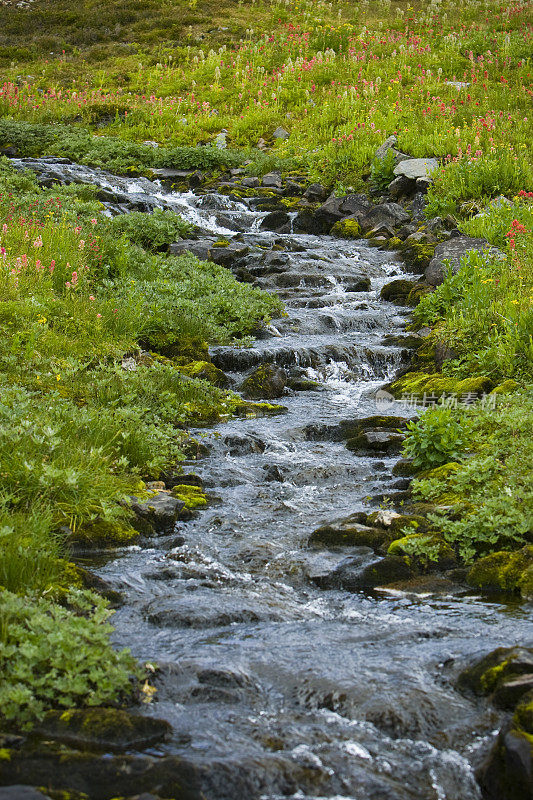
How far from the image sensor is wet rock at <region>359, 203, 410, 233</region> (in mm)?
16078

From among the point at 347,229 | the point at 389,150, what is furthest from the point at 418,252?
the point at 389,150

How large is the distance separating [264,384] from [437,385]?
7.35 feet

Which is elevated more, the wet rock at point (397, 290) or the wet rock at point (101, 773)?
the wet rock at point (397, 290)

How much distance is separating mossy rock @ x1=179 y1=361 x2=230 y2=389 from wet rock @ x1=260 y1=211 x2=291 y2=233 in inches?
310

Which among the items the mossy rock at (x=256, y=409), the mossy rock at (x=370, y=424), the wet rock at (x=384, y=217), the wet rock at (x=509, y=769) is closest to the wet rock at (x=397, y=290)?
the wet rock at (x=384, y=217)

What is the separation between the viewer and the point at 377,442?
7469mm

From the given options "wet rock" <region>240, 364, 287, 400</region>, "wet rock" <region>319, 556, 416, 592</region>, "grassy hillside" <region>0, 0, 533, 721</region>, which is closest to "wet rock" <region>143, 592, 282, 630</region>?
"grassy hillside" <region>0, 0, 533, 721</region>

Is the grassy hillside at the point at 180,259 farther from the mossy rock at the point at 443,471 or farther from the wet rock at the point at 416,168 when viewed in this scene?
the wet rock at the point at 416,168

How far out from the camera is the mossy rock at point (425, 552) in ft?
16.2

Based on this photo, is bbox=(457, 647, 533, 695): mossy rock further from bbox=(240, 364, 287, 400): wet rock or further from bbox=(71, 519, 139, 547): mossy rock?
bbox=(240, 364, 287, 400): wet rock

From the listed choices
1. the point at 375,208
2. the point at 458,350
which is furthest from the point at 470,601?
the point at 375,208

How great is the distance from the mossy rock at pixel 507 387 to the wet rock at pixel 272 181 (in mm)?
12662

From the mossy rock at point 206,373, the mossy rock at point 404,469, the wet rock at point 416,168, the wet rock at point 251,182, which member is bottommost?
A: the mossy rock at point 404,469

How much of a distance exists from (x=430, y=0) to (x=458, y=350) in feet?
108
